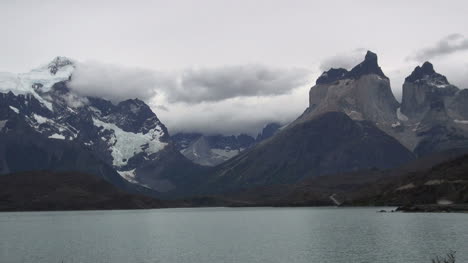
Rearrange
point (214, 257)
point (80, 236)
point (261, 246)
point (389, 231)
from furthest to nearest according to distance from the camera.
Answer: point (80, 236) → point (389, 231) → point (261, 246) → point (214, 257)

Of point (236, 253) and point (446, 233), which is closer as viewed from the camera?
point (236, 253)

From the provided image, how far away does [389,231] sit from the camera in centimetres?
17225

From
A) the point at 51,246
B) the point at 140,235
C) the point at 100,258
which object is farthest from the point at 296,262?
the point at 140,235

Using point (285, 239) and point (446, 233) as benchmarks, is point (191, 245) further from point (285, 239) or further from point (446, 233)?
point (446, 233)

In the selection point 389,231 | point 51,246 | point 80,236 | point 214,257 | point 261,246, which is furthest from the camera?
point 80,236

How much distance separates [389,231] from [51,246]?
307ft

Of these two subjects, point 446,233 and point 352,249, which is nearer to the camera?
point 352,249

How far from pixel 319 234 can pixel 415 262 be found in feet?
226

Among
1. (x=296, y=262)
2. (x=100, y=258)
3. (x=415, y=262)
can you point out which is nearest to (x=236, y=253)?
(x=296, y=262)

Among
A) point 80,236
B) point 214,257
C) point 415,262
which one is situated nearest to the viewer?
point 415,262

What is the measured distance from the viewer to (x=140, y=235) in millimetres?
191875

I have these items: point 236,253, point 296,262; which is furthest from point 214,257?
point 296,262

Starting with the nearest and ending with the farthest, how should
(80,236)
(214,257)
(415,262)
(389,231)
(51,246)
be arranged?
(415,262)
(214,257)
(51,246)
(389,231)
(80,236)

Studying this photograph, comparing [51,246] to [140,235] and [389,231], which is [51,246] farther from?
[389,231]
